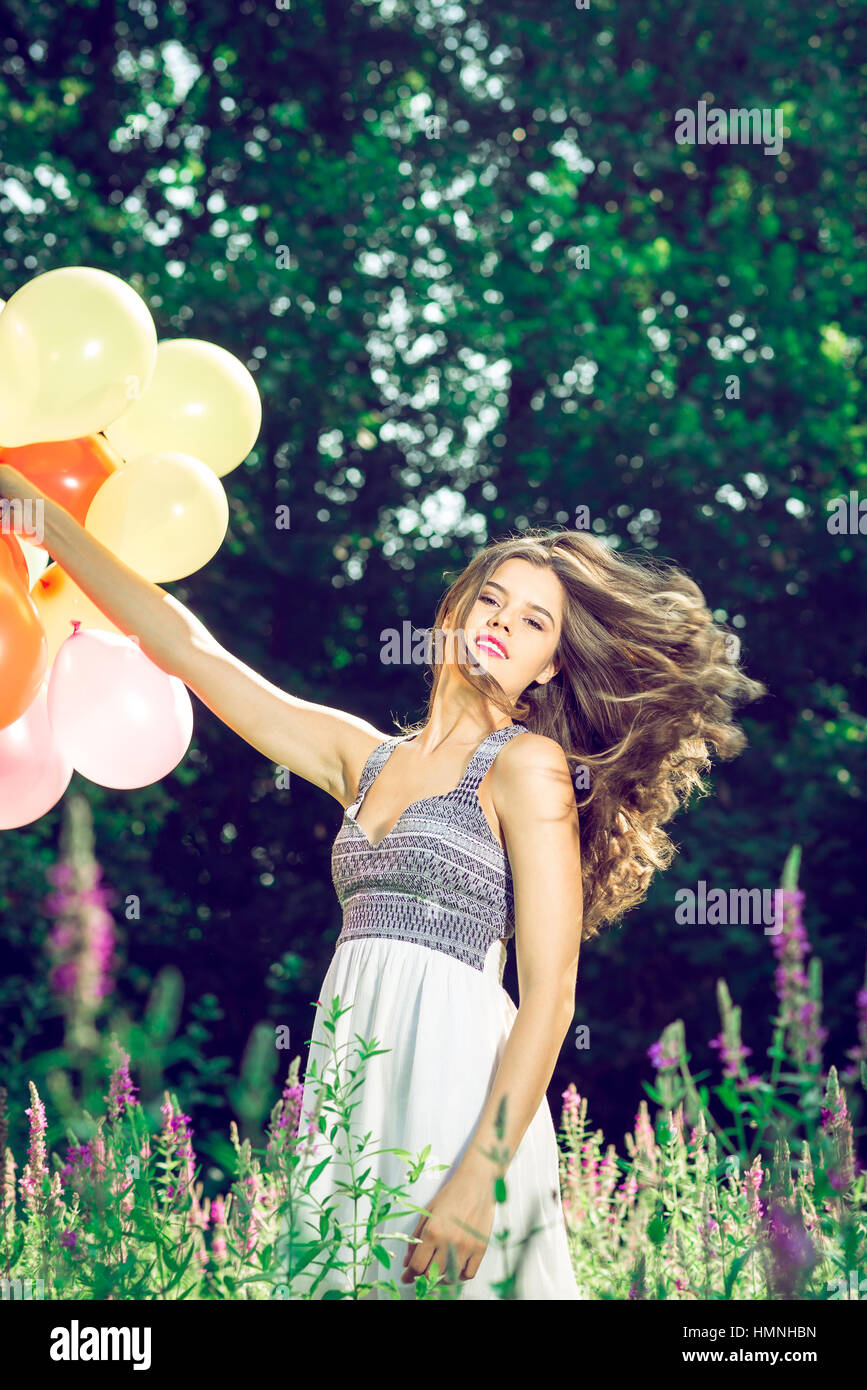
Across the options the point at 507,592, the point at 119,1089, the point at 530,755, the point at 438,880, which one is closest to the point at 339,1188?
the point at 438,880

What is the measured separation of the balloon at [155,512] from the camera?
2.28 m

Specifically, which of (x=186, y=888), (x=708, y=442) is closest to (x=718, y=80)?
(x=708, y=442)

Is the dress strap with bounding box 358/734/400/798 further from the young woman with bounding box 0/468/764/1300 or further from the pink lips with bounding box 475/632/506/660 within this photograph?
the pink lips with bounding box 475/632/506/660

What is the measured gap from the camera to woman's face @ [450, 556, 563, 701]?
227cm

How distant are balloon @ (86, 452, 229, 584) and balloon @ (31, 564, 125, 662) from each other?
0.12m

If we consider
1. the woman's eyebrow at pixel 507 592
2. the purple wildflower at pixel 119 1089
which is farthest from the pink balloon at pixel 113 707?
the woman's eyebrow at pixel 507 592

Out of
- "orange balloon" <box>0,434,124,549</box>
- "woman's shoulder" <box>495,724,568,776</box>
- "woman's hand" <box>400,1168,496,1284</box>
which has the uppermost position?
"orange balloon" <box>0,434,124,549</box>

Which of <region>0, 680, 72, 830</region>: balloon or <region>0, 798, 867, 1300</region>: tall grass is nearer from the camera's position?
<region>0, 798, 867, 1300</region>: tall grass

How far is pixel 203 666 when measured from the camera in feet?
7.54

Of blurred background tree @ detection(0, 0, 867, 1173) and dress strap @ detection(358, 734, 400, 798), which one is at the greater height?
blurred background tree @ detection(0, 0, 867, 1173)

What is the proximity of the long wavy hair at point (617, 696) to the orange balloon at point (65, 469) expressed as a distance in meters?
0.69

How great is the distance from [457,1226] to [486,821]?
24.0 inches

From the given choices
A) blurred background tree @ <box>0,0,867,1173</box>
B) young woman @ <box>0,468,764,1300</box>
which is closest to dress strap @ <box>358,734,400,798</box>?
young woman @ <box>0,468,764,1300</box>

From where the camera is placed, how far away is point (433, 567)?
A: 5.79 metres
